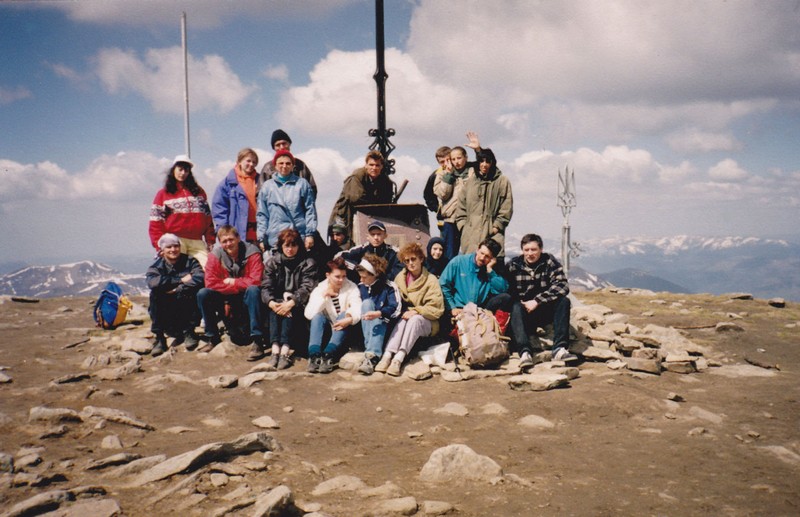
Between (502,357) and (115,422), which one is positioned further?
(502,357)

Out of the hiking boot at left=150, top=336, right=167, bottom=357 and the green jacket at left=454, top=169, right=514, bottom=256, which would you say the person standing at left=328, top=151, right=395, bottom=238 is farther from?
the hiking boot at left=150, top=336, right=167, bottom=357

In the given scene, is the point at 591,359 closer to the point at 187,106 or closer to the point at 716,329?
the point at 716,329

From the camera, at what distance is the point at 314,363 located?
7.26 m

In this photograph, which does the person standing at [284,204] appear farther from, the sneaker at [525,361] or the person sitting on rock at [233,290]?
the sneaker at [525,361]

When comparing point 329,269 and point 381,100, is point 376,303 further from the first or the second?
point 381,100

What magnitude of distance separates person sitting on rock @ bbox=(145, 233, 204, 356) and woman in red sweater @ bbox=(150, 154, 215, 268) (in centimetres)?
16

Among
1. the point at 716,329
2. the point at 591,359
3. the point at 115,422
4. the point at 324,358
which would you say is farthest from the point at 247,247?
the point at 716,329

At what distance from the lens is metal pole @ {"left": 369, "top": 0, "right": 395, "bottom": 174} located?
426 inches

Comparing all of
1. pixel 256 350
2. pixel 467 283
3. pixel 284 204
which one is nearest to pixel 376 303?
pixel 467 283

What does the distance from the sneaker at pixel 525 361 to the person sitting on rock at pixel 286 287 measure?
333 centimetres

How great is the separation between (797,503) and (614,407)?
7.00 feet

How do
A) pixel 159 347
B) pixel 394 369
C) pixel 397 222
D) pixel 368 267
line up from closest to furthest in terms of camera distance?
pixel 394 369
pixel 368 267
pixel 159 347
pixel 397 222

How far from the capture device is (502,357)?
718 centimetres

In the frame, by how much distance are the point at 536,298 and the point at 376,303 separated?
2451 millimetres
